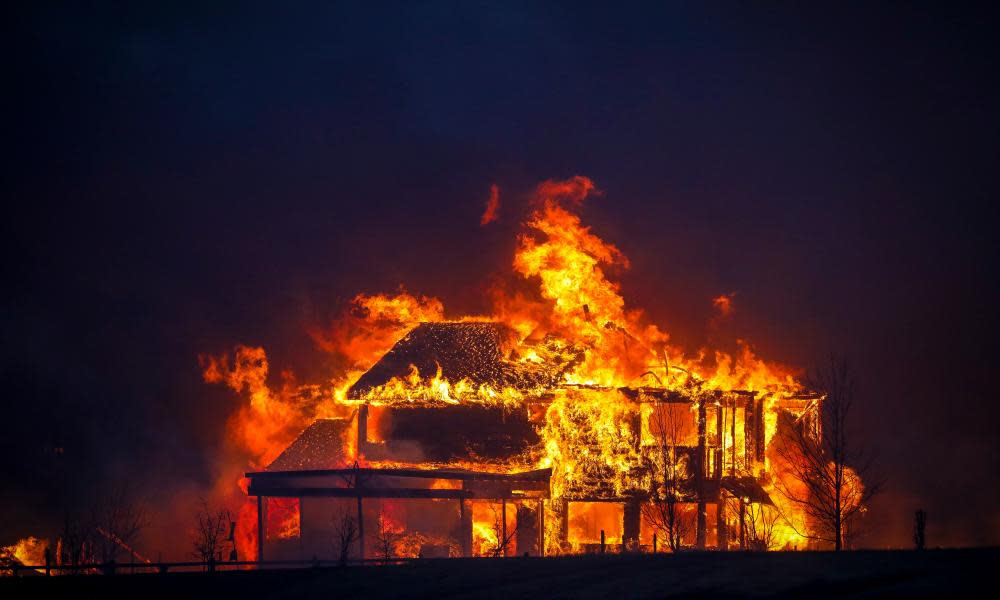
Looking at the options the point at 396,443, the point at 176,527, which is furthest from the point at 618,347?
→ the point at 176,527

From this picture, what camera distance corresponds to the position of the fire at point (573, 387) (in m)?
48.6

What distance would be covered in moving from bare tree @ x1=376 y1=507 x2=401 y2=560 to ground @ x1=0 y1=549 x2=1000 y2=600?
1240 centimetres

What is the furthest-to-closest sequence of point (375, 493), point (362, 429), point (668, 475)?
point (362, 429) < point (668, 475) < point (375, 493)

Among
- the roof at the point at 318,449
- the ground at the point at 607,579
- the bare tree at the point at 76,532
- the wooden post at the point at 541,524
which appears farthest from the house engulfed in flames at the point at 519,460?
the ground at the point at 607,579

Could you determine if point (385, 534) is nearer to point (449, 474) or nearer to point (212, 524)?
point (449, 474)

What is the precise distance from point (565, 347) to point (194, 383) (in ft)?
105

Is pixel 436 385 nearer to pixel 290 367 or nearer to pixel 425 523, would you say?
pixel 425 523

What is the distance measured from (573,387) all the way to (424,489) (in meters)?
7.81

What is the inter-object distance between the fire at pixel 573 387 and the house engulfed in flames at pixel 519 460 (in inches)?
3.5

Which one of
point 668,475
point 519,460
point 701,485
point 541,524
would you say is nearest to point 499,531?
point 541,524

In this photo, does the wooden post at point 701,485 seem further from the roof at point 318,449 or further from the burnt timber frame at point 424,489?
the roof at point 318,449

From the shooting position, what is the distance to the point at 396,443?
168 feet

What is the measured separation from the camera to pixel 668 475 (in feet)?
157

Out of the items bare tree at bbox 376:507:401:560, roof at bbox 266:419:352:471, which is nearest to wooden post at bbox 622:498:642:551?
bare tree at bbox 376:507:401:560
